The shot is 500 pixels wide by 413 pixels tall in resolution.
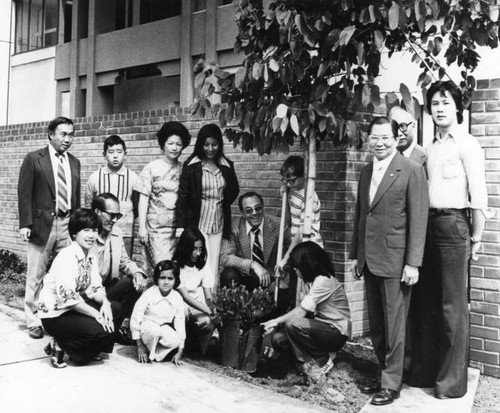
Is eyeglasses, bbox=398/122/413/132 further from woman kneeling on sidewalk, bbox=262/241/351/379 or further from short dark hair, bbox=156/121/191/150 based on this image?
short dark hair, bbox=156/121/191/150

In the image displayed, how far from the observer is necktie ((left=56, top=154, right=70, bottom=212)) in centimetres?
637

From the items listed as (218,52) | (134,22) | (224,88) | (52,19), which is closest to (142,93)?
(134,22)

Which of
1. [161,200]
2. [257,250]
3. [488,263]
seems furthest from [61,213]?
[488,263]

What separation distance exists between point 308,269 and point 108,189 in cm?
245

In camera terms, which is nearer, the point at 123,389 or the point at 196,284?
the point at 123,389

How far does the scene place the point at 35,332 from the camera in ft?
20.2

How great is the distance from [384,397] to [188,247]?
208 cm

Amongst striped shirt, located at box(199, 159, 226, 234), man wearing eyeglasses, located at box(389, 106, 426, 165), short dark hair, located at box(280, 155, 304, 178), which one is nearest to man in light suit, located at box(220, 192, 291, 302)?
striped shirt, located at box(199, 159, 226, 234)

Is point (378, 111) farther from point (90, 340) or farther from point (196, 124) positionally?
point (90, 340)

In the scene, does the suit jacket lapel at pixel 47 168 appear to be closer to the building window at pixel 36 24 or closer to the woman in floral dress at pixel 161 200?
the woman in floral dress at pixel 161 200

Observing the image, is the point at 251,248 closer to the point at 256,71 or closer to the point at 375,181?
the point at 375,181

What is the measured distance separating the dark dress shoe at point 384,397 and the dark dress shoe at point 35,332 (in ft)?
10.5

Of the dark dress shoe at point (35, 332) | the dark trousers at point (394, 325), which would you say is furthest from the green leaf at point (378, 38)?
the dark dress shoe at point (35, 332)

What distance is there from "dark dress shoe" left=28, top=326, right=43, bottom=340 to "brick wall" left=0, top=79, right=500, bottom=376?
7.72 feet
